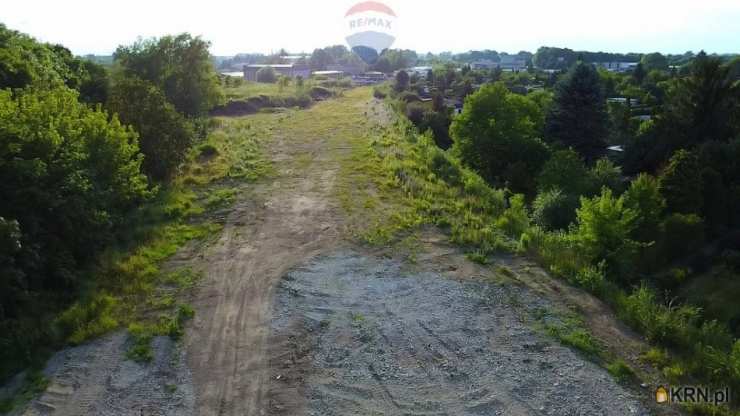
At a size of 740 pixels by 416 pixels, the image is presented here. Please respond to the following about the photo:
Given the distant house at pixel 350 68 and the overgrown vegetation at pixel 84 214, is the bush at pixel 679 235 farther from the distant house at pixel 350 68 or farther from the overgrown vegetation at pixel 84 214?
the distant house at pixel 350 68

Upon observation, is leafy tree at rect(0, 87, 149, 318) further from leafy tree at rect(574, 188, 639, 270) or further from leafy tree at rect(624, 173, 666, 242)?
leafy tree at rect(624, 173, 666, 242)

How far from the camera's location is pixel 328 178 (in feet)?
65.5

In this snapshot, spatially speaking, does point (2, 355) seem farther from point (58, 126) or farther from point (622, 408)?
point (622, 408)

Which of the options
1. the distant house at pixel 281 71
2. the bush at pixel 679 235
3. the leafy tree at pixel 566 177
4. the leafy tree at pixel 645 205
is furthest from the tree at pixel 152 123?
the distant house at pixel 281 71

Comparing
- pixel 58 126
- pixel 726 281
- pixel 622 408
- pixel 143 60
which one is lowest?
pixel 726 281

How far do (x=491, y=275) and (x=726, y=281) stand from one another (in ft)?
38.9

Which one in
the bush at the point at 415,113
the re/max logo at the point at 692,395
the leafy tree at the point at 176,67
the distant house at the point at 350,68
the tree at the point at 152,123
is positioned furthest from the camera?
Result: the distant house at the point at 350,68

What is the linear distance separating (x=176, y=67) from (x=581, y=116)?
83.4 feet

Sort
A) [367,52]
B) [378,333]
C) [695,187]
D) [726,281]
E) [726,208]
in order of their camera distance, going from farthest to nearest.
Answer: [367,52], [726,208], [695,187], [726,281], [378,333]

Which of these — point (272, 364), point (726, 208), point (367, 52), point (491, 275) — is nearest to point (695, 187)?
point (726, 208)

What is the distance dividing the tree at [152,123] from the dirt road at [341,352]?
677cm

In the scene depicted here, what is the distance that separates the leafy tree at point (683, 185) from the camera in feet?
69.9

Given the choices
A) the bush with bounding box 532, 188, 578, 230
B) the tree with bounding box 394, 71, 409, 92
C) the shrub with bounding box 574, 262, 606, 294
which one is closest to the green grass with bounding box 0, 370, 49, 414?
the shrub with bounding box 574, 262, 606, 294

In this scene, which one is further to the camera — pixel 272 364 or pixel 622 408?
pixel 272 364
